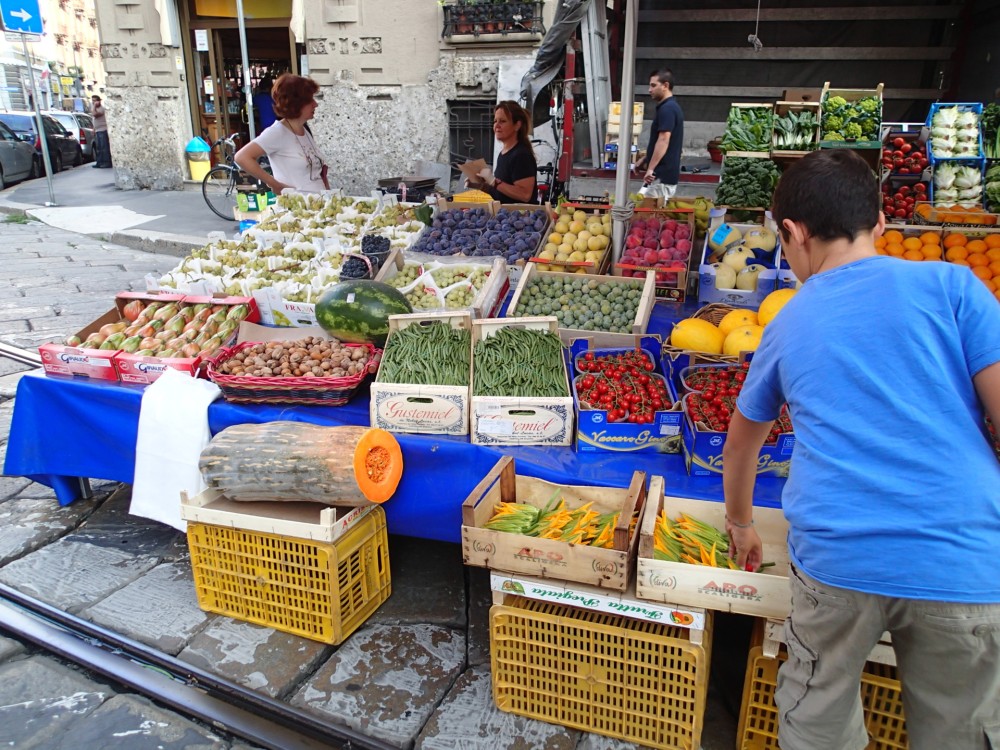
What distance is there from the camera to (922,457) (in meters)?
1.44

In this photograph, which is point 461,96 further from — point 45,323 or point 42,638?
point 42,638

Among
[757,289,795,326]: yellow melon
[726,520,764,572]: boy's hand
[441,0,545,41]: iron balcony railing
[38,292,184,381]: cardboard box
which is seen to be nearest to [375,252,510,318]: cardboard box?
[757,289,795,326]: yellow melon

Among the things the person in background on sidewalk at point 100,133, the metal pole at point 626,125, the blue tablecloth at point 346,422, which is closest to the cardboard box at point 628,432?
the blue tablecloth at point 346,422

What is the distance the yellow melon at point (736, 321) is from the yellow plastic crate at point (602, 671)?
157 cm

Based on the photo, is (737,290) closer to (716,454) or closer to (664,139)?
(716,454)

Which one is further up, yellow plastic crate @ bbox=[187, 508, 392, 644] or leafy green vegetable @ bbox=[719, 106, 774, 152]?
leafy green vegetable @ bbox=[719, 106, 774, 152]

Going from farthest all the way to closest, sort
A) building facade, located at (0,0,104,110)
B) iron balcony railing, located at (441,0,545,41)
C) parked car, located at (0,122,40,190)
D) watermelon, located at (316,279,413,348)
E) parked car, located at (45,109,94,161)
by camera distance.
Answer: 1. building facade, located at (0,0,104,110)
2. parked car, located at (45,109,94,161)
3. parked car, located at (0,122,40,190)
4. iron balcony railing, located at (441,0,545,41)
5. watermelon, located at (316,279,413,348)

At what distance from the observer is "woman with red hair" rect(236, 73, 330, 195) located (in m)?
5.86

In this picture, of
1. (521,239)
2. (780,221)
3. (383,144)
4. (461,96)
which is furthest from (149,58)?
(780,221)

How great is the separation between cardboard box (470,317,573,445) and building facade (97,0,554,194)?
899cm

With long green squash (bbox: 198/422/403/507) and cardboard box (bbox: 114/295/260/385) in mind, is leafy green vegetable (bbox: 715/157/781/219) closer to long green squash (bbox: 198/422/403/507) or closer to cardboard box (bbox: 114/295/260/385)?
long green squash (bbox: 198/422/403/507)

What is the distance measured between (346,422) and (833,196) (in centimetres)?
220

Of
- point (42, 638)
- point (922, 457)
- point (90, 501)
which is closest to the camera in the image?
point (922, 457)

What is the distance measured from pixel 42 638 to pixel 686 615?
2598 millimetres
